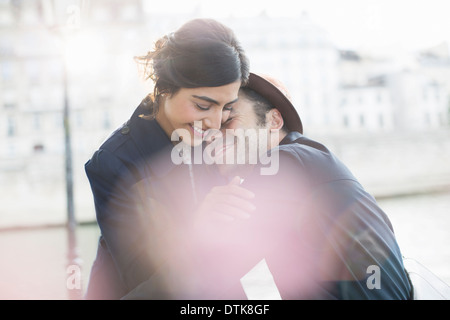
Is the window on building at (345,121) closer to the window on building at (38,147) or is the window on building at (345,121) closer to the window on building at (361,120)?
the window on building at (361,120)

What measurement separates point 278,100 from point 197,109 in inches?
13.0

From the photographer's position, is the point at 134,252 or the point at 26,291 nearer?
the point at 134,252

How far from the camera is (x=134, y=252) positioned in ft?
5.38

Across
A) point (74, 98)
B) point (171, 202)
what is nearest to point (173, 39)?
point (171, 202)

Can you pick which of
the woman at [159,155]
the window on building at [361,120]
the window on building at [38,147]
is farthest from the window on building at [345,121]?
the woman at [159,155]

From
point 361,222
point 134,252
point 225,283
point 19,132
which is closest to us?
point 225,283

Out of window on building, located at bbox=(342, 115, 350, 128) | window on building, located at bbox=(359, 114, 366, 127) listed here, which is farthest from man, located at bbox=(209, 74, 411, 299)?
window on building, located at bbox=(359, 114, 366, 127)

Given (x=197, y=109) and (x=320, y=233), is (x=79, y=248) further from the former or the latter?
(x=320, y=233)

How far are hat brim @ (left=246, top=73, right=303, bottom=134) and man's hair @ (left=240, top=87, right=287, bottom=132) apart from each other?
0.06ft

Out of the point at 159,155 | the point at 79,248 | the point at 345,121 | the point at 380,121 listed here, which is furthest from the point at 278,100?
the point at 380,121

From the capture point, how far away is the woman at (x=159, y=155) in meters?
1.73

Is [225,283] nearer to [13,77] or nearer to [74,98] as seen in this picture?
[74,98]

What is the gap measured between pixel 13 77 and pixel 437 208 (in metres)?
30.9

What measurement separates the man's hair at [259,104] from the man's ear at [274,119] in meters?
0.02
